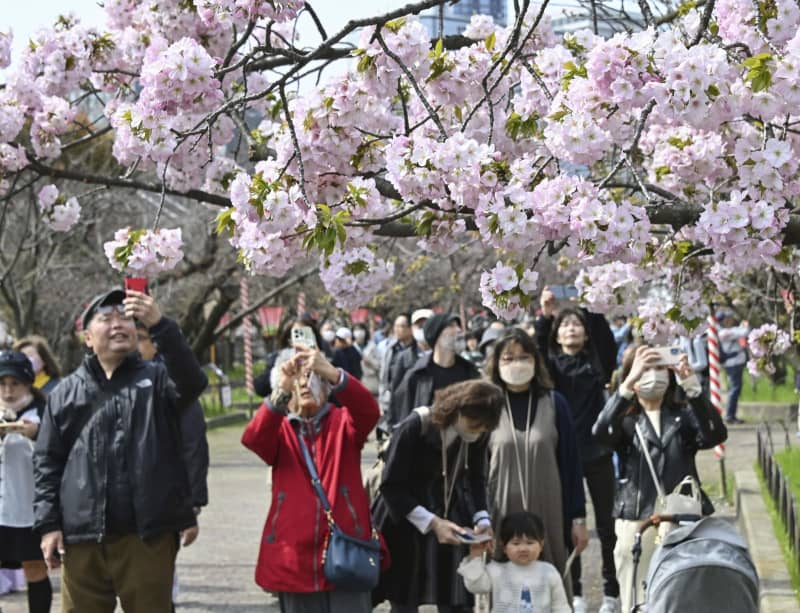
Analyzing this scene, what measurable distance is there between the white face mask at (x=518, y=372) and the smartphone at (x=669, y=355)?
26.7 inches

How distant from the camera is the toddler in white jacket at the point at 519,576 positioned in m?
6.30

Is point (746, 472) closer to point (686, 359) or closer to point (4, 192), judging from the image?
point (686, 359)

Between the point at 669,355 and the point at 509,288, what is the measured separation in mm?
2294

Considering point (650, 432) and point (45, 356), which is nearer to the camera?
point (650, 432)

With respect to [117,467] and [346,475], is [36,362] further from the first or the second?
[346,475]

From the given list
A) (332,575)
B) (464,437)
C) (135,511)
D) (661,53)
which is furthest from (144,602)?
(661,53)

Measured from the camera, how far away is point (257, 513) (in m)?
13.4

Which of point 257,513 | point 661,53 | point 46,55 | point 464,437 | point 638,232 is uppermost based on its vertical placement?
point 46,55

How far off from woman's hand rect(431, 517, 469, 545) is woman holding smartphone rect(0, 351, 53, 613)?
249 cm

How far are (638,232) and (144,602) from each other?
2.63 metres

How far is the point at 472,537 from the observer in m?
6.43

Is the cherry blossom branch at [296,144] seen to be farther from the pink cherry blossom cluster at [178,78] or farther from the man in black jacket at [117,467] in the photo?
the man in black jacket at [117,467]

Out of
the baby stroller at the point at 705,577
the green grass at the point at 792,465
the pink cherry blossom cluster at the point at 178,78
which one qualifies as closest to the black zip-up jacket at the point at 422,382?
the green grass at the point at 792,465

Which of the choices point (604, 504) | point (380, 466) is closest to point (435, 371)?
point (604, 504)
